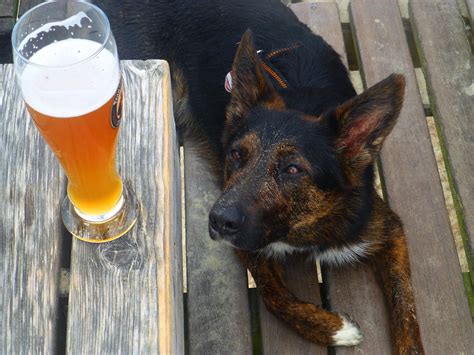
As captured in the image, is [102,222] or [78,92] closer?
[78,92]

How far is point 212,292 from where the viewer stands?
2.99 m

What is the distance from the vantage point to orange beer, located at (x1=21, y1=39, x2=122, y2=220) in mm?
1279

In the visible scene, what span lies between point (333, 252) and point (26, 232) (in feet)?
5.56

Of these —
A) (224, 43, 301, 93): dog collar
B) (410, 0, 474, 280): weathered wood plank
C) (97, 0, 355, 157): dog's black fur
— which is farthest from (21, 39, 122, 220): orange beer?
(410, 0, 474, 280): weathered wood plank

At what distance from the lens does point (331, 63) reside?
336 centimetres

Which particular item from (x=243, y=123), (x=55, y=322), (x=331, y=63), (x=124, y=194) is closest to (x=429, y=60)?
(x=331, y=63)

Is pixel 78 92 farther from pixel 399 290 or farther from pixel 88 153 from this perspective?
pixel 399 290

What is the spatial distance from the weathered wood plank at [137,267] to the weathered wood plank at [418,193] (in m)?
1.67

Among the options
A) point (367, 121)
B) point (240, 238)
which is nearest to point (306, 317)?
point (240, 238)

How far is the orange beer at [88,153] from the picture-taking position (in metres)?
1.32

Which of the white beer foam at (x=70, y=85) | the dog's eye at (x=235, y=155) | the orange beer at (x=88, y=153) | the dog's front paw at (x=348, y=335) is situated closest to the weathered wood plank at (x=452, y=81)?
the dog's front paw at (x=348, y=335)

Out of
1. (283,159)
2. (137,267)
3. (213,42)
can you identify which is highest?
(213,42)

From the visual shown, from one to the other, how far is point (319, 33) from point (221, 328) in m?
1.96

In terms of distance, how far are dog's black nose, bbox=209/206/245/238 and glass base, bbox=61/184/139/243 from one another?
0.82 meters
